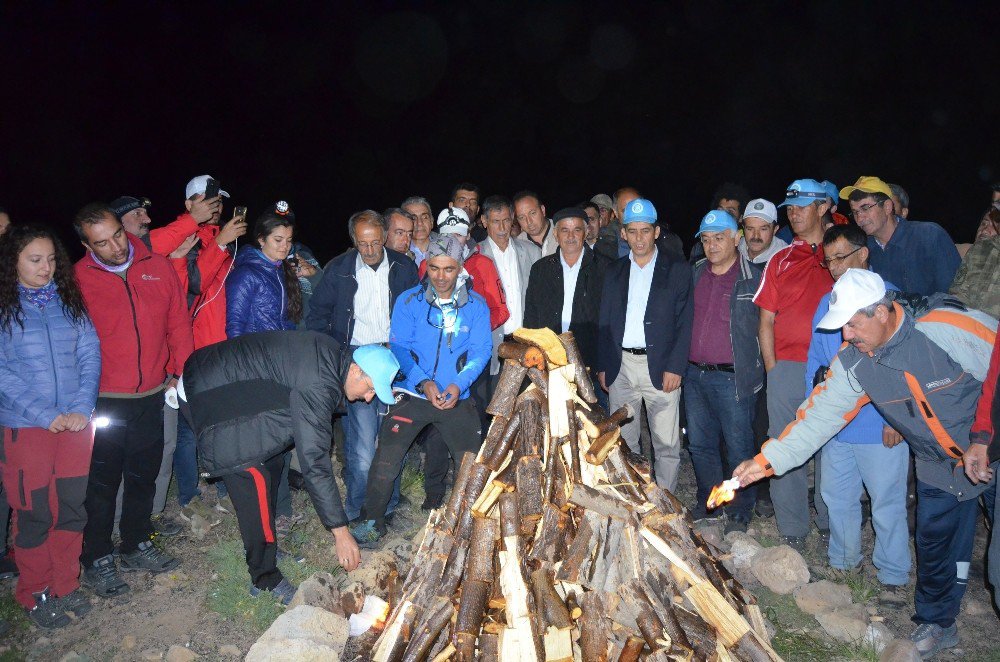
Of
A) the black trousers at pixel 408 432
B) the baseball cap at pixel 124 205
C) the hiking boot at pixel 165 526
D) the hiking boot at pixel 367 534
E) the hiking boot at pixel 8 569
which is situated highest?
the baseball cap at pixel 124 205

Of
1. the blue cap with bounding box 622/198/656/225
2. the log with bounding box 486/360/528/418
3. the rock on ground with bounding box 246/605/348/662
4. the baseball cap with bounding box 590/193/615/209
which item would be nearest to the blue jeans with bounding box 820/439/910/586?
the blue cap with bounding box 622/198/656/225

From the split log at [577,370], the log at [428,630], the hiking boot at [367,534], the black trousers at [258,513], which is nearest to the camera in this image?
the log at [428,630]

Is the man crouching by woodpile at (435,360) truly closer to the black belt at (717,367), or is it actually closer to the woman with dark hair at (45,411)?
the black belt at (717,367)

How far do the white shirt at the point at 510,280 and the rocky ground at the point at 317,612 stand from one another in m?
2.07

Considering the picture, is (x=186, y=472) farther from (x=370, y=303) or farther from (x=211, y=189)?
(x=211, y=189)

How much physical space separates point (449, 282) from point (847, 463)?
2988 mm

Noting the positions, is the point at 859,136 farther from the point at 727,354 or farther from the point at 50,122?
the point at 50,122

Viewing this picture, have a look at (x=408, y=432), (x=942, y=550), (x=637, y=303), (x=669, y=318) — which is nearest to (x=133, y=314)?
(x=408, y=432)

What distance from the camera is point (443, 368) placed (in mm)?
4652

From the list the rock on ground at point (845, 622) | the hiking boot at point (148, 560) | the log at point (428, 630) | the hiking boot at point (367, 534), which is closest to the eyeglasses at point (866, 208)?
the rock on ground at point (845, 622)

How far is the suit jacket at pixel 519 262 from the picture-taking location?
5.61 m

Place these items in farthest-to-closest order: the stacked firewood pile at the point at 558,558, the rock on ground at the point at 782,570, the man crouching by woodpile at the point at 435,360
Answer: the man crouching by woodpile at the point at 435,360 → the rock on ground at the point at 782,570 → the stacked firewood pile at the point at 558,558

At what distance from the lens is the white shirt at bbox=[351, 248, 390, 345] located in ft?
16.5

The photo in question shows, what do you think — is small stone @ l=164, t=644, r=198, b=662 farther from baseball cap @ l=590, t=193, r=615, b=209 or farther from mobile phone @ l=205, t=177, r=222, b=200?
baseball cap @ l=590, t=193, r=615, b=209
